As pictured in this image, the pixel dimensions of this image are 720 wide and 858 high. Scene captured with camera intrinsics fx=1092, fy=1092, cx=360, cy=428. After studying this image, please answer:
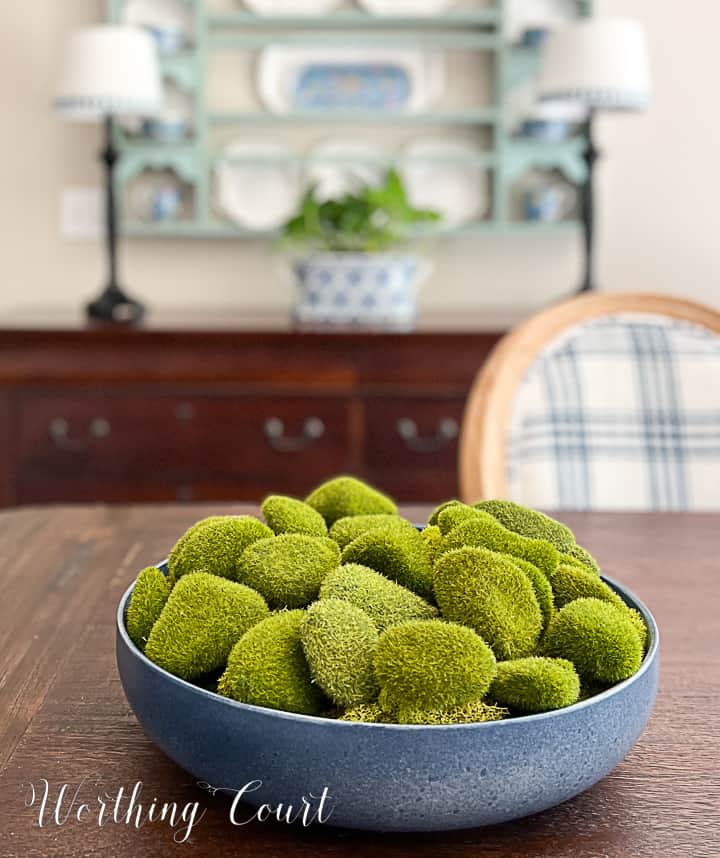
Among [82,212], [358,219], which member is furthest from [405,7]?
[82,212]

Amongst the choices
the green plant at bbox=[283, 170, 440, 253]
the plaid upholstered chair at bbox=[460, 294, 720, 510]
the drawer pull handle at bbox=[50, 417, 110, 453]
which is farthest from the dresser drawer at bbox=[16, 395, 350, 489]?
the plaid upholstered chair at bbox=[460, 294, 720, 510]

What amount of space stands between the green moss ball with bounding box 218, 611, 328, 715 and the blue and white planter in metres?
1.94

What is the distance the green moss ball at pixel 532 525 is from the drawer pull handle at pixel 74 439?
1.85m

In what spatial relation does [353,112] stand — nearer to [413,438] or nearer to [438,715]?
[413,438]

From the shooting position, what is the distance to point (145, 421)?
2.33 metres

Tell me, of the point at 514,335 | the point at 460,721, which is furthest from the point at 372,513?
the point at 514,335

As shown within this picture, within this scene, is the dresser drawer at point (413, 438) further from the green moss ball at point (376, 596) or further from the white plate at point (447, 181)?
the green moss ball at point (376, 596)

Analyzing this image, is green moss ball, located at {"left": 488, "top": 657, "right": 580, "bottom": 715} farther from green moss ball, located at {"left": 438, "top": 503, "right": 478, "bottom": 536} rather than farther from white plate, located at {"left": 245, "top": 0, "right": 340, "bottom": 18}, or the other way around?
white plate, located at {"left": 245, "top": 0, "right": 340, "bottom": 18}

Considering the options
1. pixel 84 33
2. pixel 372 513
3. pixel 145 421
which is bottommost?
pixel 145 421

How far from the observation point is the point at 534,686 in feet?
1.48

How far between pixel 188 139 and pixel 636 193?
1.17 metres

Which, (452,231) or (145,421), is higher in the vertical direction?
(452,231)

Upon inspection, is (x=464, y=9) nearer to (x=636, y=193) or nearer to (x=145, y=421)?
(x=636, y=193)

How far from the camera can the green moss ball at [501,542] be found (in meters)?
0.53
